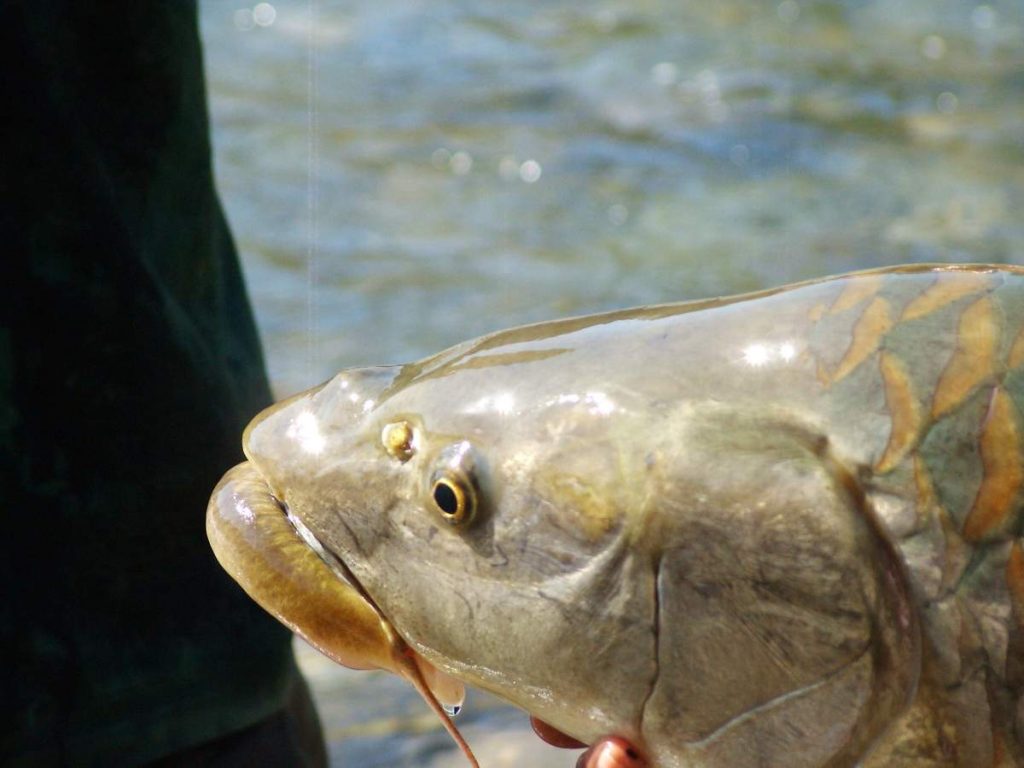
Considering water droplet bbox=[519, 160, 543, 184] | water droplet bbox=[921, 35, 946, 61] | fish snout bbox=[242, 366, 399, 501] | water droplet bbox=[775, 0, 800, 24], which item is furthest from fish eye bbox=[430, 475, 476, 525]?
water droplet bbox=[775, 0, 800, 24]

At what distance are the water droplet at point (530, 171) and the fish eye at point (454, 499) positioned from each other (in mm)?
6032

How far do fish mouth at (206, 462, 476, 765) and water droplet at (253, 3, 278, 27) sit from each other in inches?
320

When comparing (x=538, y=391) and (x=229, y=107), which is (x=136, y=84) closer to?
(x=538, y=391)

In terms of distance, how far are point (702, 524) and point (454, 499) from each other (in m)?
0.31

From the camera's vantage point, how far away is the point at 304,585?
2072 mm

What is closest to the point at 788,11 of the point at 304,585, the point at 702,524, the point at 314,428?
the point at 314,428

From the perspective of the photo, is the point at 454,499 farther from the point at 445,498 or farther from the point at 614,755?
the point at 614,755

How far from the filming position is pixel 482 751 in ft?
12.7

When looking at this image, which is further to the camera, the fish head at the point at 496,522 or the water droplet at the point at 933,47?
the water droplet at the point at 933,47

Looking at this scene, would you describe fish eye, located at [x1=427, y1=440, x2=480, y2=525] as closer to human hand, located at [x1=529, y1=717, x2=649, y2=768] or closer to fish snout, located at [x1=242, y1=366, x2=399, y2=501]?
fish snout, located at [x1=242, y1=366, x2=399, y2=501]

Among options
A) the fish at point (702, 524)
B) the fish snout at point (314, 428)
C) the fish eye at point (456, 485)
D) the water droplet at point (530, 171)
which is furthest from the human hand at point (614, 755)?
the water droplet at point (530, 171)

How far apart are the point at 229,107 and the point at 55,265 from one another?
6.30 metres

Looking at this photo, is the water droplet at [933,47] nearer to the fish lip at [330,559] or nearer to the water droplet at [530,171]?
the water droplet at [530,171]

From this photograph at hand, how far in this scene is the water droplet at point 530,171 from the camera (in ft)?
26.0
